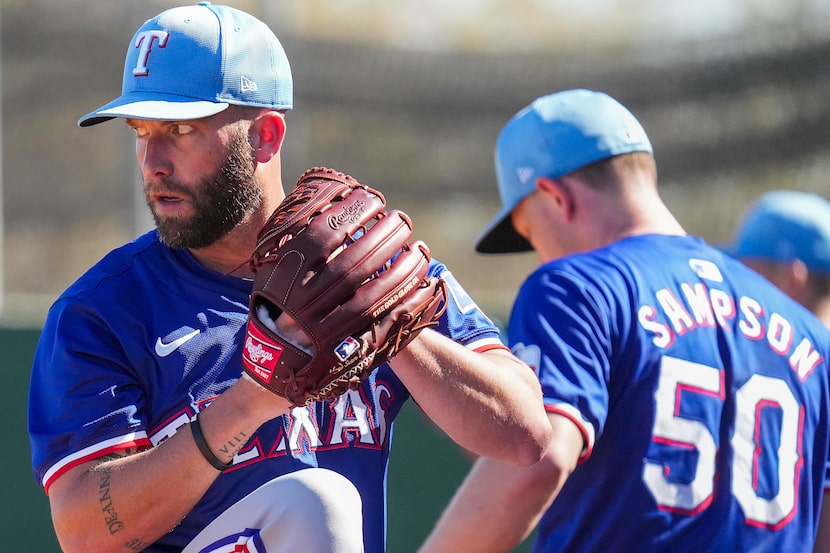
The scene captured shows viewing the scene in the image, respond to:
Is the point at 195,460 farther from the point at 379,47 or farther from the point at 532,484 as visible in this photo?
the point at 379,47

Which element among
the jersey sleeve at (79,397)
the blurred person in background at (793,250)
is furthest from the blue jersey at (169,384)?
the blurred person in background at (793,250)

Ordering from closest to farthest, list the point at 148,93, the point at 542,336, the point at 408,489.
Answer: the point at 148,93 < the point at 542,336 < the point at 408,489

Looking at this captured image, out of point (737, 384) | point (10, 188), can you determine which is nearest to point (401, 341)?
point (737, 384)

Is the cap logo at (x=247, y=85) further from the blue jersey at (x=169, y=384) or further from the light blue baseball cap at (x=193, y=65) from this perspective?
the blue jersey at (x=169, y=384)

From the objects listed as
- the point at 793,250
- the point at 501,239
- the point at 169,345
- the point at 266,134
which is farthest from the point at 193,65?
the point at 793,250

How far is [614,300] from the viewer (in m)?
2.71

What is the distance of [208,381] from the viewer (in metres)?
2.26

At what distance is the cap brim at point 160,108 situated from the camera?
2.26m

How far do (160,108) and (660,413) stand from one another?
1293 millimetres

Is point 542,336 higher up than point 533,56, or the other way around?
point 542,336

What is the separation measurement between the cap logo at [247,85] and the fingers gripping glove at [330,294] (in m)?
0.37

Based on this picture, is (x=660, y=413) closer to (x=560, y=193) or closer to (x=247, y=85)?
(x=560, y=193)

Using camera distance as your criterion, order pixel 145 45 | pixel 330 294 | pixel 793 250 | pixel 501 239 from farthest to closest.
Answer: pixel 793 250 < pixel 501 239 < pixel 145 45 < pixel 330 294

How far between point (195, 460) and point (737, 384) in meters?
1.36
